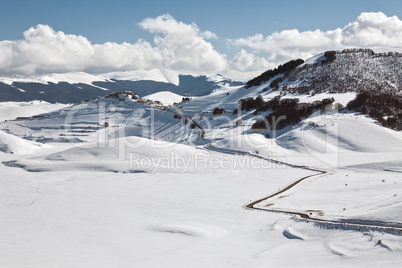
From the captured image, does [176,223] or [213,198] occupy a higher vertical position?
[213,198]

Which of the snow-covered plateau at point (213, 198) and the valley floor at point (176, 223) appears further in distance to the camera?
the snow-covered plateau at point (213, 198)

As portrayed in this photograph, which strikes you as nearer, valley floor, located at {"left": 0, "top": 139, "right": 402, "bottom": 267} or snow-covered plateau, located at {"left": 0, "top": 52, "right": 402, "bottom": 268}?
valley floor, located at {"left": 0, "top": 139, "right": 402, "bottom": 267}

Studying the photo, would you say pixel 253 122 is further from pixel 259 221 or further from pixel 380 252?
pixel 380 252

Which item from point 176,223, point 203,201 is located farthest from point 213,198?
point 176,223

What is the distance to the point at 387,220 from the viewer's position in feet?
43.1

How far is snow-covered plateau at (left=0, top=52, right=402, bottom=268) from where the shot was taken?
11469mm

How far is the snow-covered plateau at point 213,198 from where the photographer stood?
11469 mm

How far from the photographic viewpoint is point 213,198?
20.0 m

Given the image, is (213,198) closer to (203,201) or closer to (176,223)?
(203,201)

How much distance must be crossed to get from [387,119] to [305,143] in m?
13.8

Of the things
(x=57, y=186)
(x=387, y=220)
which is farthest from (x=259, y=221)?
(x=57, y=186)

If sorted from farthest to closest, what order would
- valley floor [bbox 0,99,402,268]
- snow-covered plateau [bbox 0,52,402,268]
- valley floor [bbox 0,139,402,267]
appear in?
snow-covered plateau [bbox 0,52,402,268]
valley floor [bbox 0,99,402,268]
valley floor [bbox 0,139,402,267]

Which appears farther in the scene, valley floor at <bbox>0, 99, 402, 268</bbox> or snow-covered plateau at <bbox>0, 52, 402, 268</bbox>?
snow-covered plateau at <bbox>0, 52, 402, 268</bbox>

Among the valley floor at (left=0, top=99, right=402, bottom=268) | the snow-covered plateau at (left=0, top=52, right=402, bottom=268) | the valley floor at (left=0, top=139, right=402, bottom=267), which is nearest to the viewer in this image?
the valley floor at (left=0, top=139, right=402, bottom=267)
